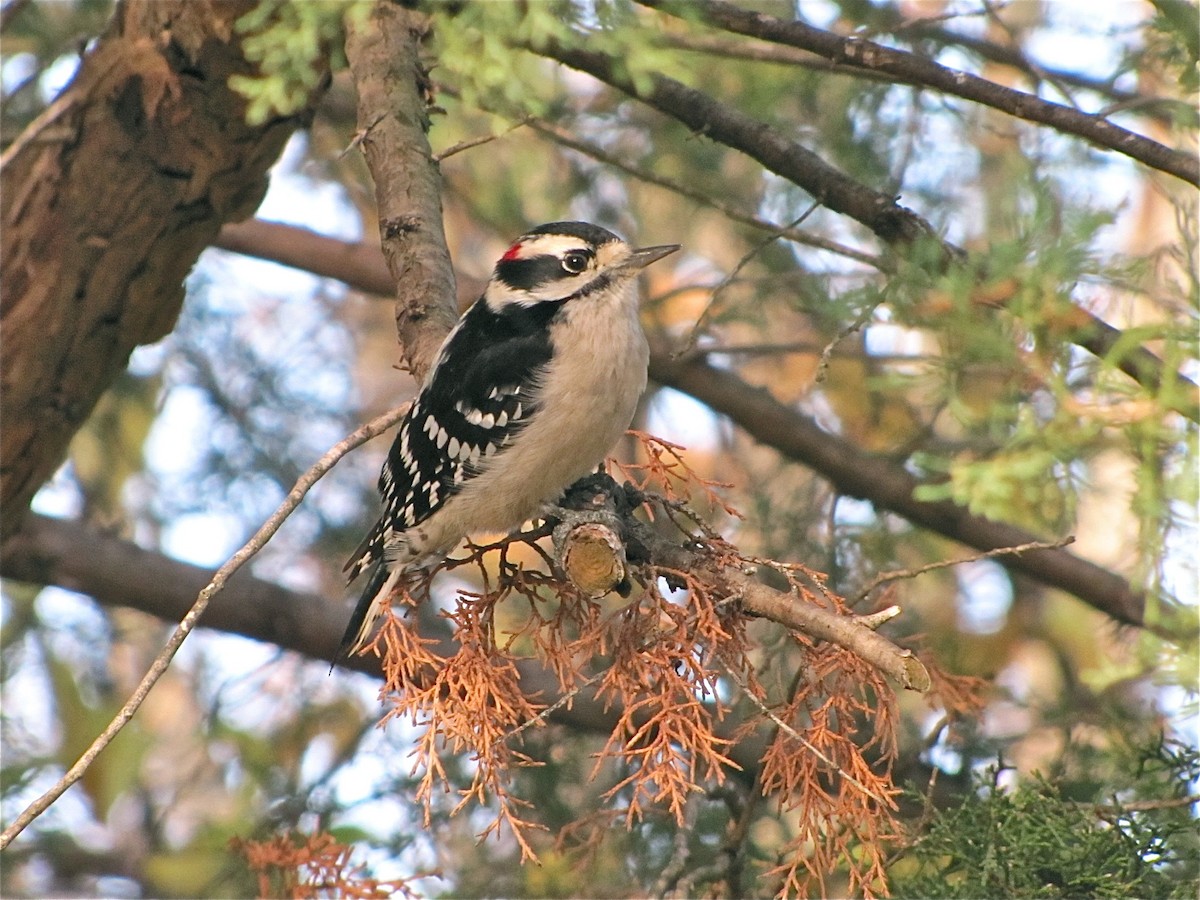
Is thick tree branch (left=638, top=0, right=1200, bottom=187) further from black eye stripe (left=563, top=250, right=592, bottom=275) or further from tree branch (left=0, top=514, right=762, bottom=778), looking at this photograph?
tree branch (left=0, top=514, right=762, bottom=778)

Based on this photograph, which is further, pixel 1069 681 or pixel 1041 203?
pixel 1069 681

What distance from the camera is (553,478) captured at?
3301 millimetres

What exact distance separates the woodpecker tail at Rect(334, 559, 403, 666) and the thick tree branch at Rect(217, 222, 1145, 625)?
1.47 metres

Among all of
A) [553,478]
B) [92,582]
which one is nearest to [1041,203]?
[553,478]

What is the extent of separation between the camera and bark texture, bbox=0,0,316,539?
152 inches

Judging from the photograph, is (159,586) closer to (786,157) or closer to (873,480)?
(873,480)

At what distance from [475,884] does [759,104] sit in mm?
2982

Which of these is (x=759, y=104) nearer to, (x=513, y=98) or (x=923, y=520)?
(x=923, y=520)

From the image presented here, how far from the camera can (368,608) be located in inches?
128

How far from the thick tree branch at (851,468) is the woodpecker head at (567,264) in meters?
0.89

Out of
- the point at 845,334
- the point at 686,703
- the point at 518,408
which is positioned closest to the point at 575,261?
the point at 518,408

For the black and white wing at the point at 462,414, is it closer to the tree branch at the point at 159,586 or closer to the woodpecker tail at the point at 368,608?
the woodpecker tail at the point at 368,608

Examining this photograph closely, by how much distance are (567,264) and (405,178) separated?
0.50 m

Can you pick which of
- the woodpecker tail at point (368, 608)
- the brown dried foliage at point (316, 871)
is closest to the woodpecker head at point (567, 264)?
the woodpecker tail at point (368, 608)
